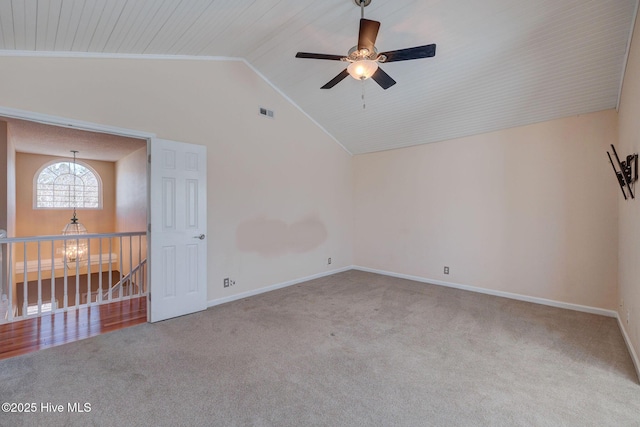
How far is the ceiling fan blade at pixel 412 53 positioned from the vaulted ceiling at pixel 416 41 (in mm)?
774

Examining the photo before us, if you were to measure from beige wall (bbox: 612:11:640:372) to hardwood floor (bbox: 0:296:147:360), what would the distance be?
489 cm

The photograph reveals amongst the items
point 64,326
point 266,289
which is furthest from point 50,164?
point 266,289

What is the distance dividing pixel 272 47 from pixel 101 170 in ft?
20.9

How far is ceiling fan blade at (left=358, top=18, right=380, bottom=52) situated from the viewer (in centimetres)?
218

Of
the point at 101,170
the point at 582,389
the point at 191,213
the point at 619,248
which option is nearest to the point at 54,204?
the point at 101,170

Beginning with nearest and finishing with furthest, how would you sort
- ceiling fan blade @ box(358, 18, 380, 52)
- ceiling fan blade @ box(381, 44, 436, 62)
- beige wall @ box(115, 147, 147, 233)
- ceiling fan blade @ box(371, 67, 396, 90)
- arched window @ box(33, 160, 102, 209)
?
ceiling fan blade @ box(358, 18, 380, 52), ceiling fan blade @ box(381, 44, 436, 62), ceiling fan blade @ box(371, 67, 396, 90), beige wall @ box(115, 147, 147, 233), arched window @ box(33, 160, 102, 209)

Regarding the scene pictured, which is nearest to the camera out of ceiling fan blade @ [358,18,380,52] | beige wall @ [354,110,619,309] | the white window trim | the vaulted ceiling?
ceiling fan blade @ [358,18,380,52]

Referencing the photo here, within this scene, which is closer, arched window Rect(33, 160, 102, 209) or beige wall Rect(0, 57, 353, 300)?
beige wall Rect(0, 57, 353, 300)

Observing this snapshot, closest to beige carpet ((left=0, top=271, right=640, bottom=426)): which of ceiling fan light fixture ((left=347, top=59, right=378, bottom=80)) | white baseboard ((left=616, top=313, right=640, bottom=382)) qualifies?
white baseboard ((left=616, top=313, right=640, bottom=382))

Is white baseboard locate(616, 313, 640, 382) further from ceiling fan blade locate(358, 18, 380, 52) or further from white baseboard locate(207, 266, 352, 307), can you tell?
white baseboard locate(207, 266, 352, 307)

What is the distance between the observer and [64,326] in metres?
3.20

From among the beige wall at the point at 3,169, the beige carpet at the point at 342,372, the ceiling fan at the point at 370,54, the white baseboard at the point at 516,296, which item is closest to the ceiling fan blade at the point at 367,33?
the ceiling fan at the point at 370,54

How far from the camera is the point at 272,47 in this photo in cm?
372

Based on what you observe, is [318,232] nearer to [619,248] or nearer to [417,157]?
[417,157]
